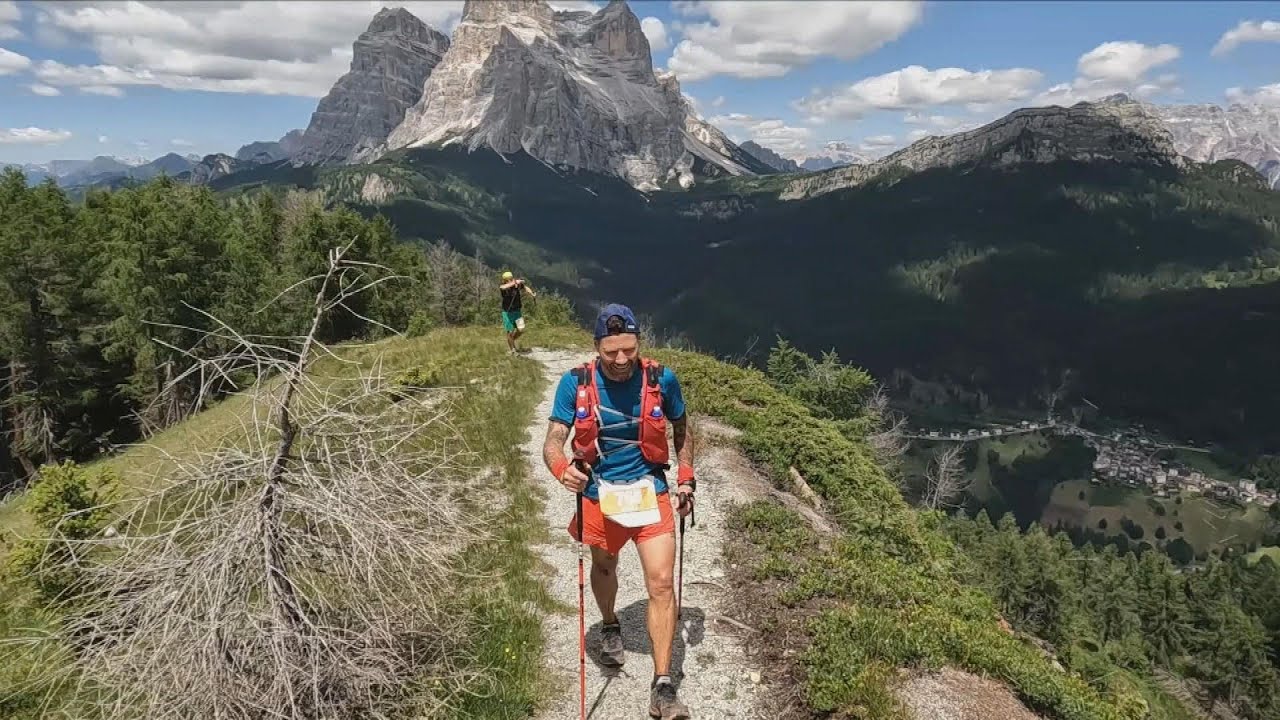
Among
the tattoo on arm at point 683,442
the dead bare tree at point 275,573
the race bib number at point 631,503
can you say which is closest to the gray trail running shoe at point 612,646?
the dead bare tree at point 275,573

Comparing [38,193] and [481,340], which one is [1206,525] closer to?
[481,340]

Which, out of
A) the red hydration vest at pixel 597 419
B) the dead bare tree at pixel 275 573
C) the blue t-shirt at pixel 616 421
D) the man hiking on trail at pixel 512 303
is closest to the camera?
the dead bare tree at pixel 275 573

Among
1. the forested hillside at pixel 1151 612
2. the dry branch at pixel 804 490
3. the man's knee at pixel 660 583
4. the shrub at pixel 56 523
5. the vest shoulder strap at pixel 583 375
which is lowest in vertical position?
the forested hillside at pixel 1151 612

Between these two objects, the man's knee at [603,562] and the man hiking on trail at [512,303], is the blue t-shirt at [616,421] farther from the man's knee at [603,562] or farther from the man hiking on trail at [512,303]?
the man hiking on trail at [512,303]

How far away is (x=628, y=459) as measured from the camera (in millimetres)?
6258

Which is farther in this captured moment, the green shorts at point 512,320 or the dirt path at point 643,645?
the green shorts at point 512,320

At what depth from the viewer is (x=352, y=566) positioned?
18.9 ft

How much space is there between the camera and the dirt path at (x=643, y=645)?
6.73 metres

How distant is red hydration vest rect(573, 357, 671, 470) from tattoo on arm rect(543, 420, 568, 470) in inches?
7.2

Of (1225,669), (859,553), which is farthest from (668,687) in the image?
(1225,669)

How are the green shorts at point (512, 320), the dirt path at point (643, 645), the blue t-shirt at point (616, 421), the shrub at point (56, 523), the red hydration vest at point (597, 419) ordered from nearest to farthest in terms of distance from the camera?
the red hydration vest at point (597, 419), the blue t-shirt at point (616, 421), the dirt path at point (643, 645), the shrub at point (56, 523), the green shorts at point (512, 320)

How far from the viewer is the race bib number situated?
20.0ft

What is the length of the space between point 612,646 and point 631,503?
1988 millimetres

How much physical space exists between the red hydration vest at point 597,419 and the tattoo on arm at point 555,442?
0.60ft
